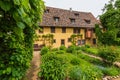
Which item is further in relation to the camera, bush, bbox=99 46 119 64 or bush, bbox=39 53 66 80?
bush, bbox=99 46 119 64

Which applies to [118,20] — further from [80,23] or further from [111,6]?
[80,23]

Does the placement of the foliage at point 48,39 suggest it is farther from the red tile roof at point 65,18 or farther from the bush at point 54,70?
the bush at point 54,70

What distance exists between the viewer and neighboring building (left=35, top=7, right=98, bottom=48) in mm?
36412

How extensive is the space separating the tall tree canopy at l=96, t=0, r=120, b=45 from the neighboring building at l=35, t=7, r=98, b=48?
5610 millimetres

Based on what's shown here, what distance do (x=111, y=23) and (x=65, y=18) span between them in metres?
10.8

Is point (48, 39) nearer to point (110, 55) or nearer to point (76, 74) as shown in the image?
point (110, 55)

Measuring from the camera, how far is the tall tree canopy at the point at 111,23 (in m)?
33.1

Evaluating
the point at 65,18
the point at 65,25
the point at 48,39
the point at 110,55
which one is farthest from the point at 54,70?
the point at 65,18

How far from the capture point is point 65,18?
40625 mm

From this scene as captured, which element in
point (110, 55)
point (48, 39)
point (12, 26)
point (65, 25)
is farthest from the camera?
point (65, 25)

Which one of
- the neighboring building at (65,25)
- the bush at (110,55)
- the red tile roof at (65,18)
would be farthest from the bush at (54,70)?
the red tile roof at (65,18)

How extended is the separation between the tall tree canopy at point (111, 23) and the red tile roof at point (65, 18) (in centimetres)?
631

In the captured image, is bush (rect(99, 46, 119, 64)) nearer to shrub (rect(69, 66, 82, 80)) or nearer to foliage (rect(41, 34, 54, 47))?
shrub (rect(69, 66, 82, 80))

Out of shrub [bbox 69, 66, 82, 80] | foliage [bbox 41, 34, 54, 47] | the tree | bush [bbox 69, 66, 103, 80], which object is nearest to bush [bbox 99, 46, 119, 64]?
bush [bbox 69, 66, 103, 80]
